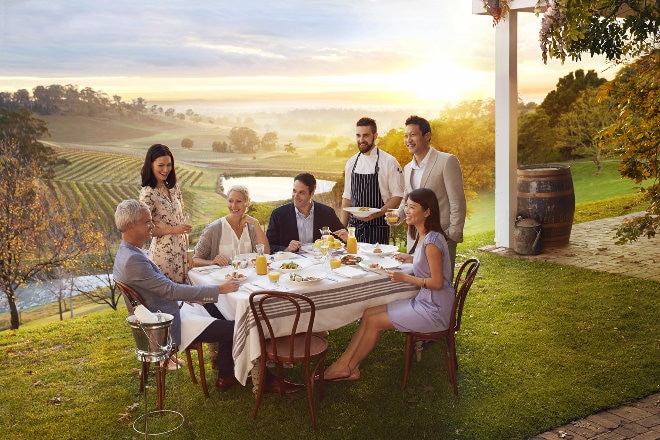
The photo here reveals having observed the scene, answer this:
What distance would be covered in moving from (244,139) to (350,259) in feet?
43.7

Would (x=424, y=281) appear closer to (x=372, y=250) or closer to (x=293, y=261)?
(x=372, y=250)

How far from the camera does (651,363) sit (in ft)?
15.7

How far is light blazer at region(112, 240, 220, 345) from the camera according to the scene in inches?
152

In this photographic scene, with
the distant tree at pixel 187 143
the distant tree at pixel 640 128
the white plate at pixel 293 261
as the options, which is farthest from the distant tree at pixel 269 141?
the white plate at pixel 293 261

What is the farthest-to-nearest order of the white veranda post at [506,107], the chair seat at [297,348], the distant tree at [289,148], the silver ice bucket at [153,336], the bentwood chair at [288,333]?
the distant tree at [289,148] → the white veranda post at [506,107] → the chair seat at [297,348] → the bentwood chair at [288,333] → the silver ice bucket at [153,336]

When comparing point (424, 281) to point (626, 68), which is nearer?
point (424, 281)

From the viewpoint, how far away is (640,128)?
5.29m

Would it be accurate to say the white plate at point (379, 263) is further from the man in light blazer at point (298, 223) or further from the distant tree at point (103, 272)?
the distant tree at point (103, 272)

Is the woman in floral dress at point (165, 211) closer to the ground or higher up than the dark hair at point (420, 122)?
closer to the ground

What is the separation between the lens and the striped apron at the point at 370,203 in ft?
18.6

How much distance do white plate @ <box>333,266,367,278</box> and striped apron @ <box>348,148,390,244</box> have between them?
1.27 meters

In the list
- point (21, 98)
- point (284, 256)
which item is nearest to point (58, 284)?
point (21, 98)

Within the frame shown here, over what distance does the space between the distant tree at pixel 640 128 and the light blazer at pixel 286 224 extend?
91.1 inches

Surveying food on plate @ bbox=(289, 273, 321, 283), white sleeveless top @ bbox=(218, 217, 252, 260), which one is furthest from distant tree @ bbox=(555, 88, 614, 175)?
food on plate @ bbox=(289, 273, 321, 283)
